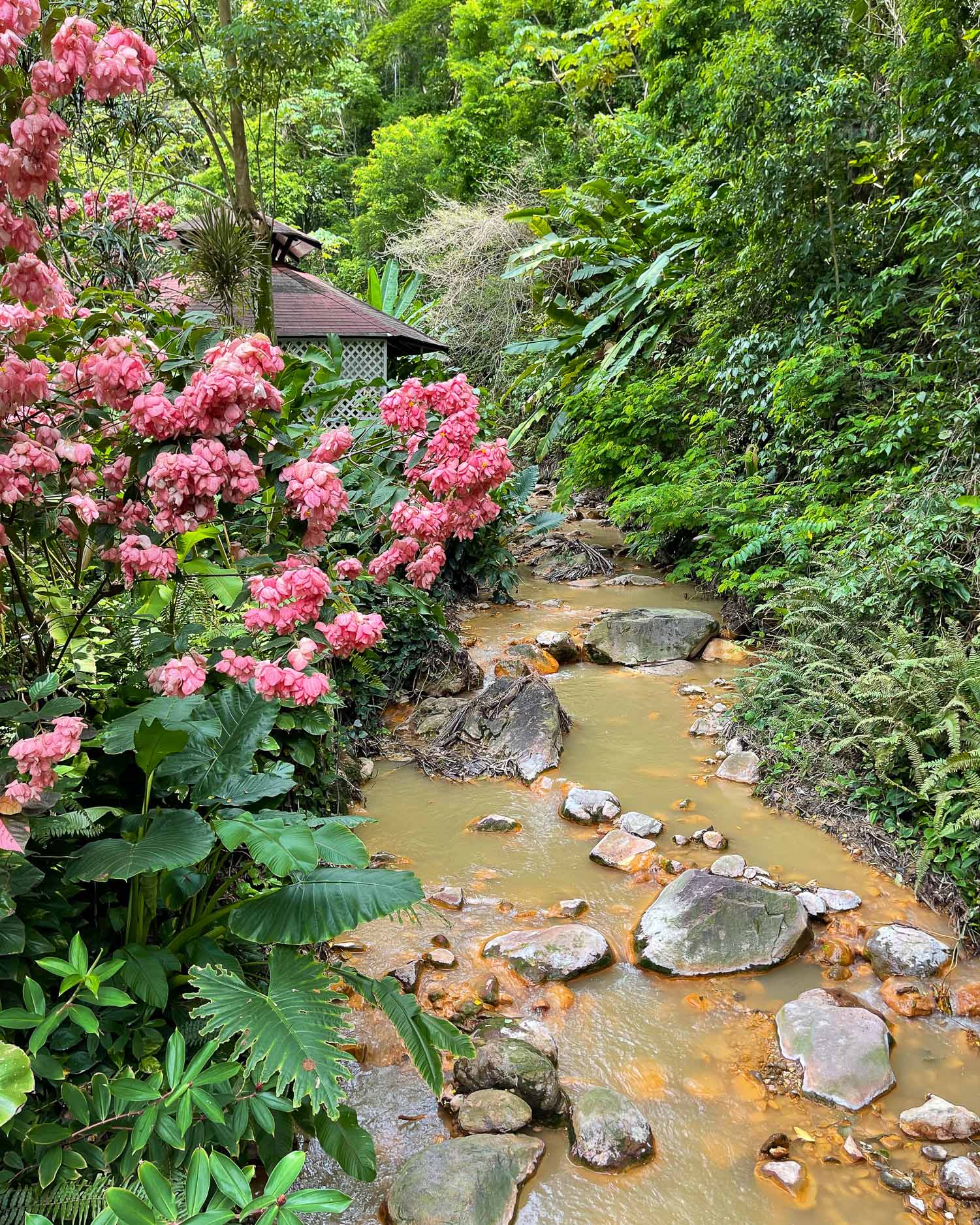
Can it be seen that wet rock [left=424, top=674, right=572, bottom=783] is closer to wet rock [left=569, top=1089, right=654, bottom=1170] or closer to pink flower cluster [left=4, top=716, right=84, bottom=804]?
wet rock [left=569, top=1089, right=654, bottom=1170]

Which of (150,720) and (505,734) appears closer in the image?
(150,720)

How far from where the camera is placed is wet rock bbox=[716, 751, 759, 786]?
14.5ft

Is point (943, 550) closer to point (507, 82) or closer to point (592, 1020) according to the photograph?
point (592, 1020)

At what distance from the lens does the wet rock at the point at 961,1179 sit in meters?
2.10

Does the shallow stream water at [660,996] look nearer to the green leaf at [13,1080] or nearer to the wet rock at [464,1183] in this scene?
the wet rock at [464,1183]

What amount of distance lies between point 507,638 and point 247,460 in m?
4.94

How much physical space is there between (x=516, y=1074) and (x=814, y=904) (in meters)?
1.63

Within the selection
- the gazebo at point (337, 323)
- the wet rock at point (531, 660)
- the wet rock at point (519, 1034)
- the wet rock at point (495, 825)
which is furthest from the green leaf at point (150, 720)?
the gazebo at point (337, 323)

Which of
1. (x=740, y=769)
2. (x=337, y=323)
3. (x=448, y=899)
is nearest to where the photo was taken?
(x=448, y=899)

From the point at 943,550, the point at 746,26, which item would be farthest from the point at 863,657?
the point at 746,26

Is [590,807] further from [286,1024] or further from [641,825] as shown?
[286,1024]

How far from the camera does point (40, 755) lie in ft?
4.87

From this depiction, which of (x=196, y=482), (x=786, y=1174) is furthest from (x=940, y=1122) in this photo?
(x=196, y=482)

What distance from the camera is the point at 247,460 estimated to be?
1.85 meters
